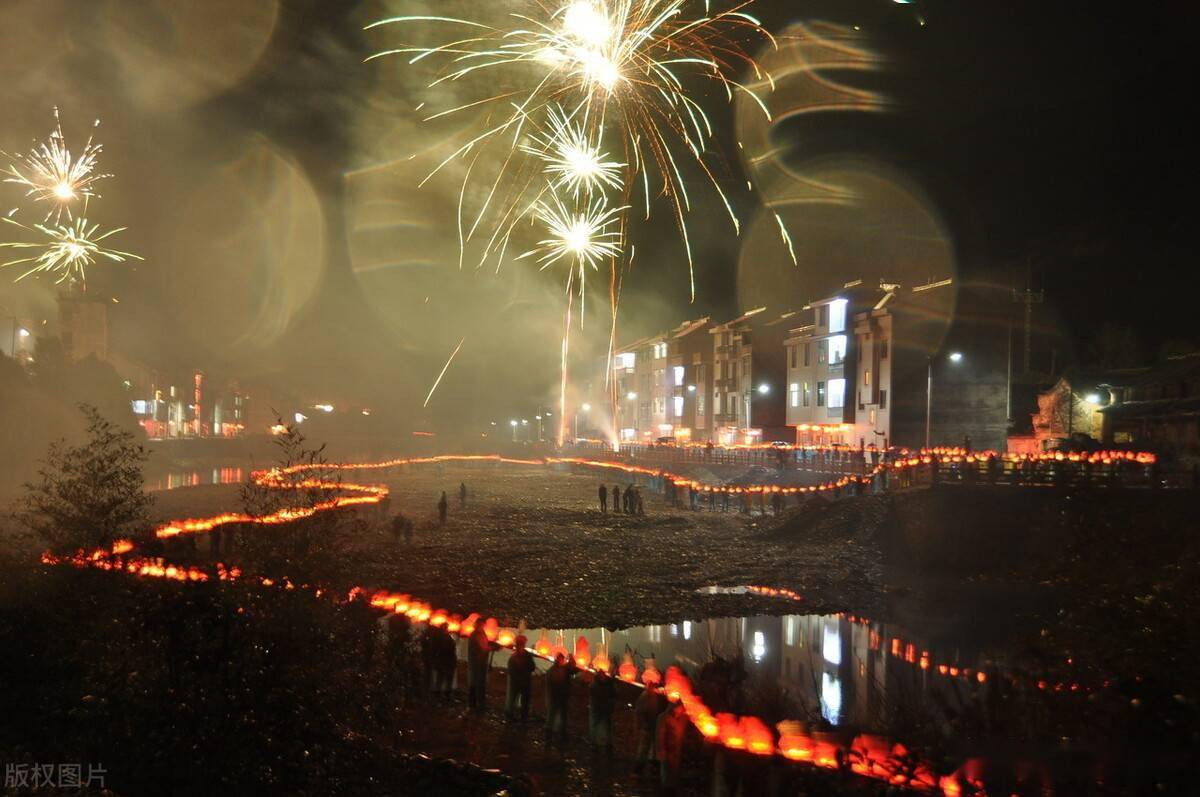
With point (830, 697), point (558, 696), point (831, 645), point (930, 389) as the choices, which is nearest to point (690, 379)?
point (930, 389)

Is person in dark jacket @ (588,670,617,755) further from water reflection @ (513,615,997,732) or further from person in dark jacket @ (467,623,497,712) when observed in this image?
water reflection @ (513,615,997,732)

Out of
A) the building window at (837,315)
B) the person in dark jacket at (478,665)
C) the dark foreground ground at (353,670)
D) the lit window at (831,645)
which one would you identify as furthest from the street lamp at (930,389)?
the person in dark jacket at (478,665)

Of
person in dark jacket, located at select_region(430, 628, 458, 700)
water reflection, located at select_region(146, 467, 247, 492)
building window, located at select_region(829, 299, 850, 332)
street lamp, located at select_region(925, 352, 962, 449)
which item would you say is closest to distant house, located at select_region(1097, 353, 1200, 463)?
street lamp, located at select_region(925, 352, 962, 449)

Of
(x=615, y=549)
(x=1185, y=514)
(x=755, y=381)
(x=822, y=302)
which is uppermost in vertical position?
(x=822, y=302)

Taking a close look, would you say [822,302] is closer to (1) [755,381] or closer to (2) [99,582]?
(1) [755,381]

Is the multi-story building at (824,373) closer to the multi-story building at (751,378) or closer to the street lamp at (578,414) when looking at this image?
the multi-story building at (751,378)

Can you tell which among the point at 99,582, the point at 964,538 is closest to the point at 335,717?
the point at 99,582
